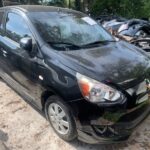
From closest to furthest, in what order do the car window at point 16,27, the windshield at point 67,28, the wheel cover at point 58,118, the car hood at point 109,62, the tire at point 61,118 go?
the car hood at point 109,62
the tire at point 61,118
the wheel cover at point 58,118
the windshield at point 67,28
the car window at point 16,27

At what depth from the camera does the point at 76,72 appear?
3.19 m

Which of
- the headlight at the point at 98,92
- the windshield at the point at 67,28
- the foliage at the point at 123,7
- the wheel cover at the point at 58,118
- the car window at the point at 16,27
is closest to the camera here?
the headlight at the point at 98,92

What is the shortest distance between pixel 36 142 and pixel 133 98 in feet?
4.66

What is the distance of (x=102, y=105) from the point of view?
298 centimetres

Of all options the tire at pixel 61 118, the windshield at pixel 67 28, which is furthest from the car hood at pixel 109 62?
the tire at pixel 61 118

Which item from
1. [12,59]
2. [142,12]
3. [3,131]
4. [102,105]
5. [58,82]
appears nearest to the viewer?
[102,105]

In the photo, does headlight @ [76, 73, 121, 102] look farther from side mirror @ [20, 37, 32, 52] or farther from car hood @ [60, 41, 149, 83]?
side mirror @ [20, 37, 32, 52]

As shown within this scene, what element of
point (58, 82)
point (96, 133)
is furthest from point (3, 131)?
point (96, 133)

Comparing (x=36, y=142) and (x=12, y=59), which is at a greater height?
(x=12, y=59)

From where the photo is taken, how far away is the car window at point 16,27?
13.4 ft

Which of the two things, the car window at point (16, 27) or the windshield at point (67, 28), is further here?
the car window at point (16, 27)

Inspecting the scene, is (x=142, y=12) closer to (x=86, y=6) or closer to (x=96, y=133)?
(x=86, y=6)

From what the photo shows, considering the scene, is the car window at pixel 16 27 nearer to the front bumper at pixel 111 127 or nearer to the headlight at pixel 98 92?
the headlight at pixel 98 92

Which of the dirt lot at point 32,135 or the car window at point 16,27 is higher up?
the car window at point 16,27
